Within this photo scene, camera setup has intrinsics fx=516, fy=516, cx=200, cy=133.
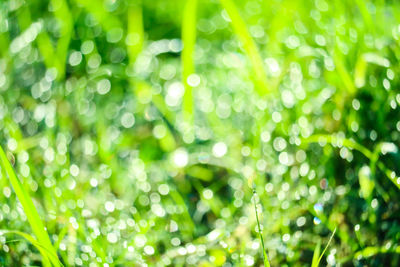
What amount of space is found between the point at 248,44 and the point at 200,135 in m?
0.20

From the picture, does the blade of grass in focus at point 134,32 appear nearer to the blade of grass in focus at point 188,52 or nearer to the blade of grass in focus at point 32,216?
the blade of grass in focus at point 188,52

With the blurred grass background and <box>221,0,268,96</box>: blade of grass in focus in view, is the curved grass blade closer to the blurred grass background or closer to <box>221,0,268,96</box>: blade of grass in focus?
the blurred grass background

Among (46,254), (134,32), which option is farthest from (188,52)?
(46,254)

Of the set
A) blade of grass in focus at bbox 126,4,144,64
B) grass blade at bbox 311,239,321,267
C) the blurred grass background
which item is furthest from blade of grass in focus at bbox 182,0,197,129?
grass blade at bbox 311,239,321,267

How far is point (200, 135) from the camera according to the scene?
1.01m

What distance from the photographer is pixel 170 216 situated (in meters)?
0.82

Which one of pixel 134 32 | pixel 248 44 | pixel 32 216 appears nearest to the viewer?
pixel 32 216

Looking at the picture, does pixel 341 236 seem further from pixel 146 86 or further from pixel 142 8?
pixel 142 8

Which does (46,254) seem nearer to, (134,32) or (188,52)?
(188,52)

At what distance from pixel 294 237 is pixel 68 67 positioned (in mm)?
741

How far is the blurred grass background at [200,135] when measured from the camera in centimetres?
73

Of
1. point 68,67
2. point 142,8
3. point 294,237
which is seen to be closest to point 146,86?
point 68,67

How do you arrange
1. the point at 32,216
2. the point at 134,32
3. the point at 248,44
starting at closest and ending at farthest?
1. the point at 32,216
2. the point at 248,44
3. the point at 134,32

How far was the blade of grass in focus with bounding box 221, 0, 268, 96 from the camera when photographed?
0.89 m
